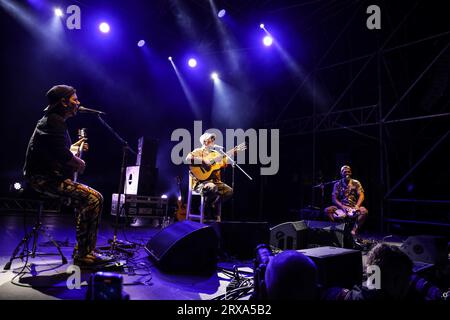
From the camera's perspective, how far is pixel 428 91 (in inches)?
341

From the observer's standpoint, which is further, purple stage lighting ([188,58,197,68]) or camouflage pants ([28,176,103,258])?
purple stage lighting ([188,58,197,68])

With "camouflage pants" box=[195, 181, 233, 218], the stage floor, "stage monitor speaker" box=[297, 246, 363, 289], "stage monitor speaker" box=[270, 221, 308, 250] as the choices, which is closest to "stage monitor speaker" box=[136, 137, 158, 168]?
"camouflage pants" box=[195, 181, 233, 218]

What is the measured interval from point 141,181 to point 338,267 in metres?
6.43

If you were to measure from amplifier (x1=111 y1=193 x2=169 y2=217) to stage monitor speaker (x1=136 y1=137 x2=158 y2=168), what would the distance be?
103 centimetres

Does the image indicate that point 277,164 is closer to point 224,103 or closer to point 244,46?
point 224,103

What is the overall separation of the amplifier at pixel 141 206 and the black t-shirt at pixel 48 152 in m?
4.18

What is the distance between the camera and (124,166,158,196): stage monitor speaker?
807 centimetres

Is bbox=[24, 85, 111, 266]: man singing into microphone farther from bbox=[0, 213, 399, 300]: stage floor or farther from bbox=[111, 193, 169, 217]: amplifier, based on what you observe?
bbox=[111, 193, 169, 217]: amplifier

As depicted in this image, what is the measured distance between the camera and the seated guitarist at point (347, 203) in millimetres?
6344

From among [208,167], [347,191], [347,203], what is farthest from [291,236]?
[347,191]

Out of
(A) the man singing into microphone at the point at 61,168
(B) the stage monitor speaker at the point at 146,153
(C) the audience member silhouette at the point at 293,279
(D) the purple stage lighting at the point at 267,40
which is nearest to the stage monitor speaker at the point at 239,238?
(A) the man singing into microphone at the point at 61,168
